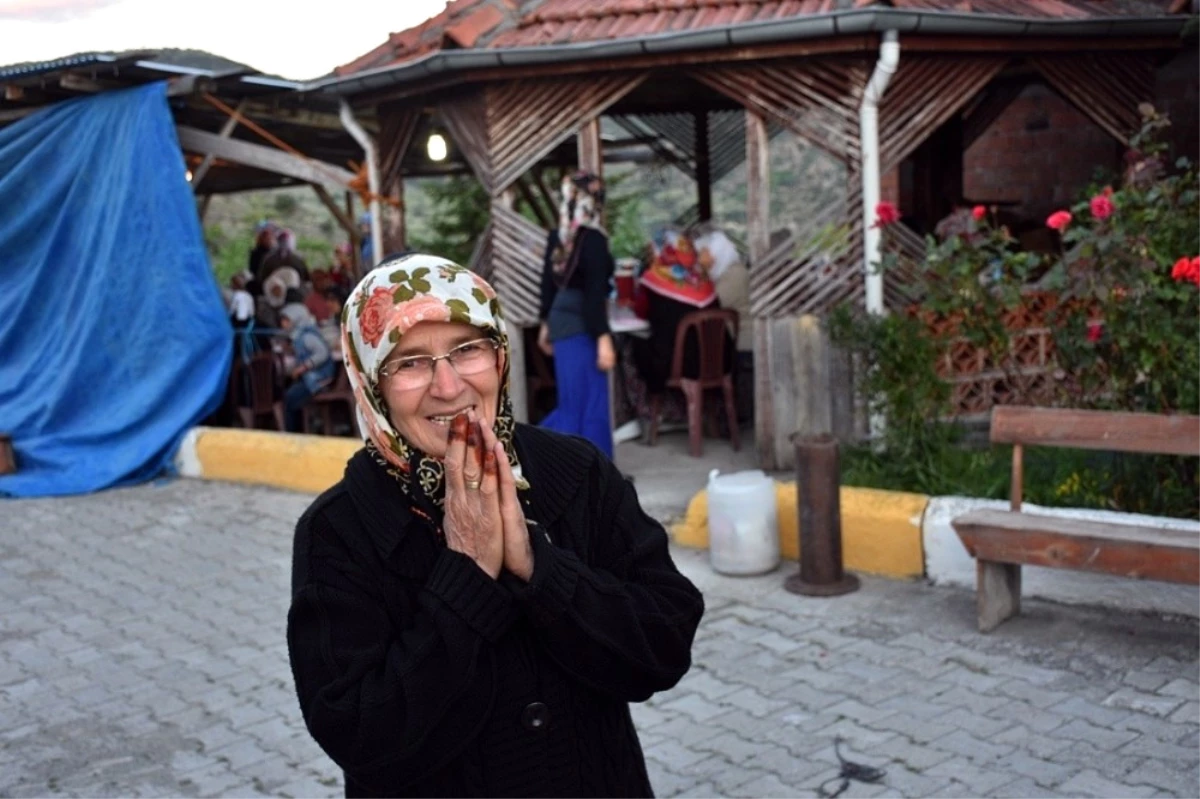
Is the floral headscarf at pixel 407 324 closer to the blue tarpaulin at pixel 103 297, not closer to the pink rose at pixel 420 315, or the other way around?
the pink rose at pixel 420 315

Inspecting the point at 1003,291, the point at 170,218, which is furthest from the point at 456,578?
the point at 170,218

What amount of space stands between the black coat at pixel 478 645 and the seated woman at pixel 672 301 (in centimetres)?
691

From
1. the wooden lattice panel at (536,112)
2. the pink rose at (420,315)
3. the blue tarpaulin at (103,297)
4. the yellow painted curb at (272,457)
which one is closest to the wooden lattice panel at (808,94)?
the wooden lattice panel at (536,112)

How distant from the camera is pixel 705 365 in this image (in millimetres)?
9180

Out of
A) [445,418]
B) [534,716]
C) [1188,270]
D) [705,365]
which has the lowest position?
[534,716]

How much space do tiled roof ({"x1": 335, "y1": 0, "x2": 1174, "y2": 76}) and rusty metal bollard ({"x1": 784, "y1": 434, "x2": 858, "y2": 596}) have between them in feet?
8.85

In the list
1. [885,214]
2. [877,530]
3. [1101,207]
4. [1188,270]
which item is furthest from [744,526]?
[1188,270]

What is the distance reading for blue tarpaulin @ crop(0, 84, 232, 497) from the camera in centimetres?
983

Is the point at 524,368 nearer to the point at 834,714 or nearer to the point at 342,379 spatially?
the point at 342,379

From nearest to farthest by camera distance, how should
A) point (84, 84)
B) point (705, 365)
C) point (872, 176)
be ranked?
point (872, 176)
point (705, 365)
point (84, 84)

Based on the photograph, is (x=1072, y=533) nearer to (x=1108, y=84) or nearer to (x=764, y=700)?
(x=764, y=700)

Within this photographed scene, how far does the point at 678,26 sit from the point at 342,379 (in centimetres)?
415

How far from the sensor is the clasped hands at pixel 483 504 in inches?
79.3

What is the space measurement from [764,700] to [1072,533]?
53.2 inches
